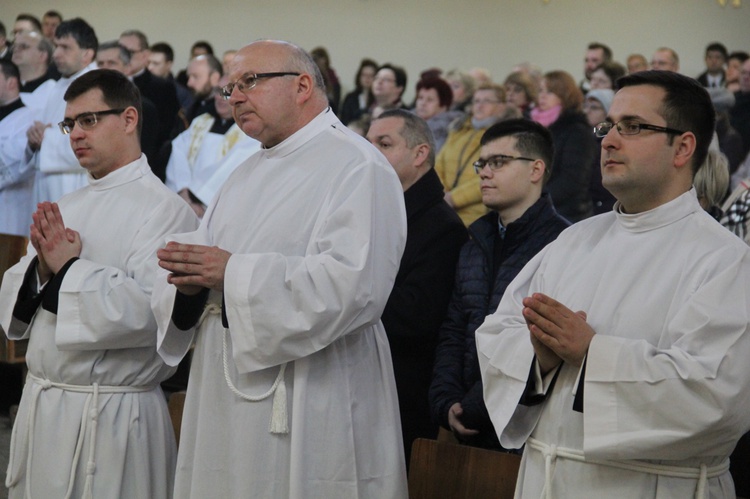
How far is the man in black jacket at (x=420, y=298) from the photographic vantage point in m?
4.09

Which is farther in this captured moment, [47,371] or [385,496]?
[47,371]

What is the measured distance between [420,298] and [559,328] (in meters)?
1.49

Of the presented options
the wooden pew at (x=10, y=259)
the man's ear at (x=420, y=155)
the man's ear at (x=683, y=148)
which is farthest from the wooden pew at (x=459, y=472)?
the wooden pew at (x=10, y=259)

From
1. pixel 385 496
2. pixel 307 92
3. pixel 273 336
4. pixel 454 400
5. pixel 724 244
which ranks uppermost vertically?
pixel 307 92

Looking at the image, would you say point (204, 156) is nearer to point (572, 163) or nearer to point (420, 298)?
point (572, 163)

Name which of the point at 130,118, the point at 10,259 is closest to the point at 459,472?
the point at 130,118

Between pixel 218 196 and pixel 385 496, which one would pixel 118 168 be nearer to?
pixel 218 196

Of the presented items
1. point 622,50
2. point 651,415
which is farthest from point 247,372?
point 622,50

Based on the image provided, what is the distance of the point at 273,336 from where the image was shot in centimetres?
307

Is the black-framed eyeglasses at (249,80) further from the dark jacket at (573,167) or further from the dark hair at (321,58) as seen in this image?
the dark hair at (321,58)

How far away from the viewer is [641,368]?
8.32 ft

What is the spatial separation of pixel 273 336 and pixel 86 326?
0.91 meters

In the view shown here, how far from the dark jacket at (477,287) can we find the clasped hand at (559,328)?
3.46 ft

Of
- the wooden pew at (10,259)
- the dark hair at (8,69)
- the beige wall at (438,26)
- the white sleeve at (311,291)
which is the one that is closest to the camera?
the white sleeve at (311,291)
